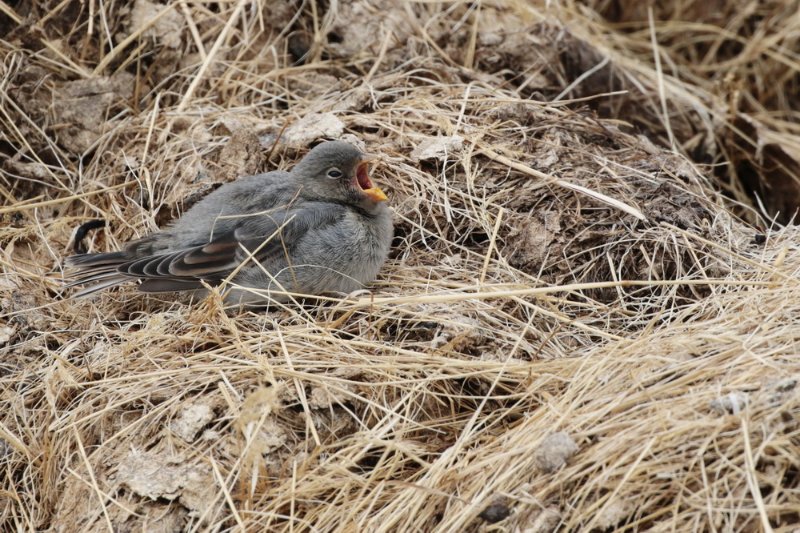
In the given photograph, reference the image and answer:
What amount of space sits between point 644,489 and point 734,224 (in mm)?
2085

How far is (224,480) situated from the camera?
→ 10.6 ft

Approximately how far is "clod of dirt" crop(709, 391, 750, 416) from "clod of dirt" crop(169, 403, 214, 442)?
1788mm

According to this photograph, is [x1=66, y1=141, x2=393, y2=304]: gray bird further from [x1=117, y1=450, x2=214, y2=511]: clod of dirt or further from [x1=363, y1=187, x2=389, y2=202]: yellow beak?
[x1=117, y1=450, x2=214, y2=511]: clod of dirt

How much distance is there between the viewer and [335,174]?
4.38 metres

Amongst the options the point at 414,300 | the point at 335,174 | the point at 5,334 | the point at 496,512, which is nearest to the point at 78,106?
the point at 5,334

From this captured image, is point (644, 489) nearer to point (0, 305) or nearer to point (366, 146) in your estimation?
point (366, 146)

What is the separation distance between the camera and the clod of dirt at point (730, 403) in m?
2.96

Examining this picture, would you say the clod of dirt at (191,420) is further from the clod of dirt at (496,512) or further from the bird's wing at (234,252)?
the clod of dirt at (496,512)

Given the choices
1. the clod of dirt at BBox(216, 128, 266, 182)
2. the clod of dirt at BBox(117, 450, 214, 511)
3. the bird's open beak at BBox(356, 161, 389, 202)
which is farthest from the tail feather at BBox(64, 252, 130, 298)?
the bird's open beak at BBox(356, 161, 389, 202)

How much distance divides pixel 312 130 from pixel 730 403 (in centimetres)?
272

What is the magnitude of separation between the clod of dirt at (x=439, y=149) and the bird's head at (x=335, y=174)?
0.42 meters

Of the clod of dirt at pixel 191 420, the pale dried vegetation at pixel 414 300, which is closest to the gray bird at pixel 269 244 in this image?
the pale dried vegetation at pixel 414 300

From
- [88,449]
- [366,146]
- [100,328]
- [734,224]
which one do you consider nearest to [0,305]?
[100,328]

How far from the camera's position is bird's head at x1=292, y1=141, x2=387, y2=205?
14.3ft
